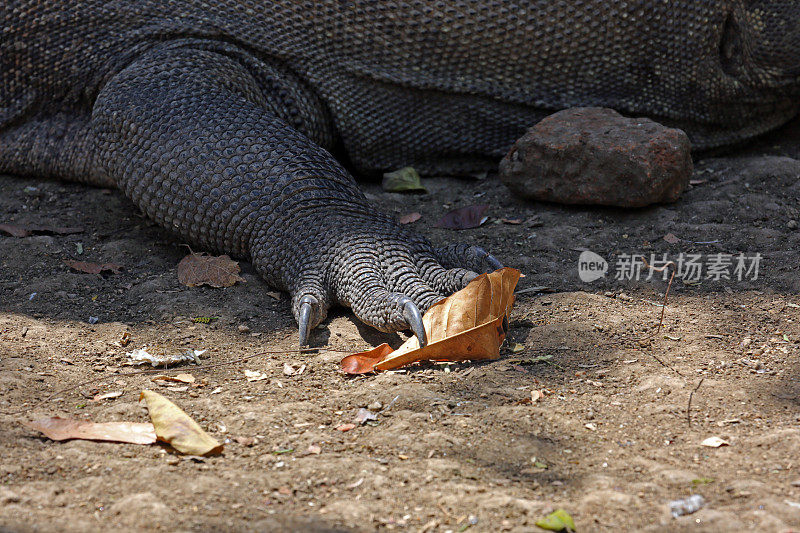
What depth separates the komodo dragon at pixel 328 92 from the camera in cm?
319

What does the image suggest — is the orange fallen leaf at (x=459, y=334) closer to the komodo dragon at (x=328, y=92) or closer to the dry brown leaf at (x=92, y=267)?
the komodo dragon at (x=328, y=92)

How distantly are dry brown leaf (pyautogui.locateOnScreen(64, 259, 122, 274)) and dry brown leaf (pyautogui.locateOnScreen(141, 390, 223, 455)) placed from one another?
130 centimetres

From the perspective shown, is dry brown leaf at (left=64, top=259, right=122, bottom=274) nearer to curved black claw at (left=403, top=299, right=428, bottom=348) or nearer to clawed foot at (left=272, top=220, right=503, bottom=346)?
clawed foot at (left=272, top=220, right=503, bottom=346)

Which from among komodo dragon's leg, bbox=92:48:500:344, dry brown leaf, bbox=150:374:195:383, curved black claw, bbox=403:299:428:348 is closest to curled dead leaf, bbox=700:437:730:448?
curved black claw, bbox=403:299:428:348

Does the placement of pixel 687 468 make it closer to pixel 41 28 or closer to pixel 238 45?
pixel 238 45

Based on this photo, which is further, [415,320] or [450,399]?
[415,320]

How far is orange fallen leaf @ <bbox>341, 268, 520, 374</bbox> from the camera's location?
2.39 metres

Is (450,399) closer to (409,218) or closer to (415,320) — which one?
(415,320)

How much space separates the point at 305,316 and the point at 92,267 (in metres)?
1.14

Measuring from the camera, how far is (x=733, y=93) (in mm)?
4223

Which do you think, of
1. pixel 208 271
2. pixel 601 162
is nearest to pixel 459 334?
pixel 208 271

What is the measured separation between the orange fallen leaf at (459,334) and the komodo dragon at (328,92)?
428 mm

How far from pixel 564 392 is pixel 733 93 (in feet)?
9.01

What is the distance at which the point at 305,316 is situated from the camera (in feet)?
8.64
